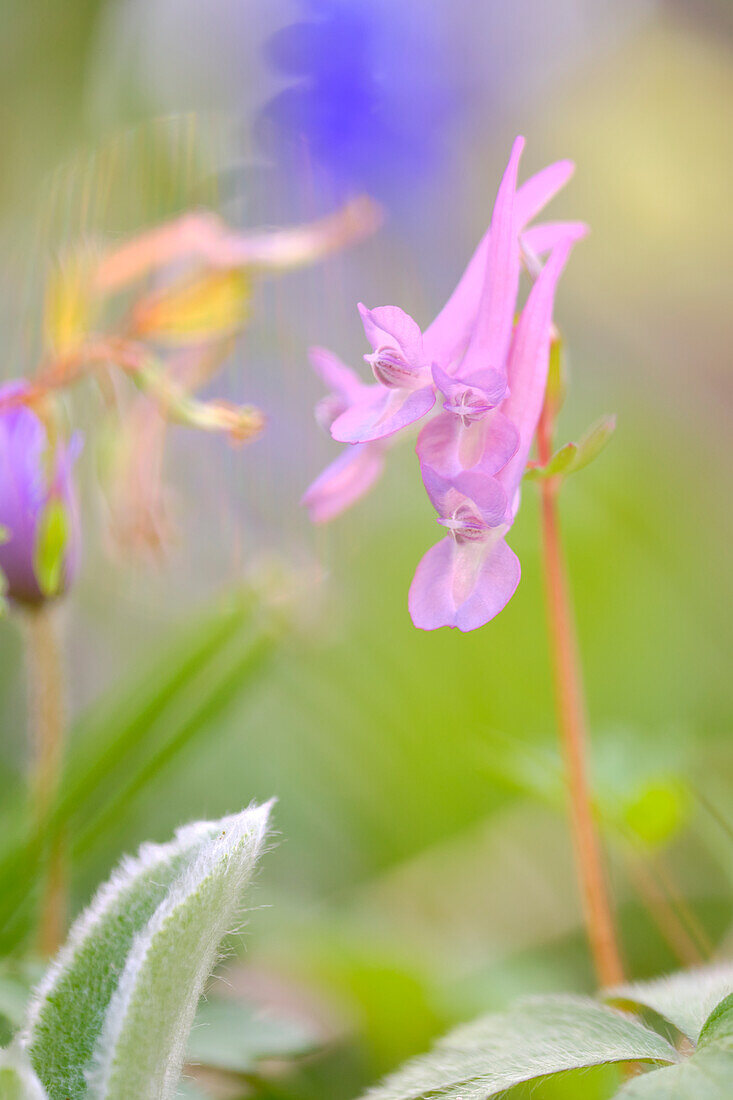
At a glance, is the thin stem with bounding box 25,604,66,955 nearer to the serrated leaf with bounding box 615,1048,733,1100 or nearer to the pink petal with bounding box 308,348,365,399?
the pink petal with bounding box 308,348,365,399

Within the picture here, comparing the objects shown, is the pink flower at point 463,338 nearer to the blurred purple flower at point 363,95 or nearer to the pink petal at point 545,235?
the pink petal at point 545,235

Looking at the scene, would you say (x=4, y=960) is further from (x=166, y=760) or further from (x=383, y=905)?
(x=383, y=905)

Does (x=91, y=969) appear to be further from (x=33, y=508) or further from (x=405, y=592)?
(x=405, y=592)

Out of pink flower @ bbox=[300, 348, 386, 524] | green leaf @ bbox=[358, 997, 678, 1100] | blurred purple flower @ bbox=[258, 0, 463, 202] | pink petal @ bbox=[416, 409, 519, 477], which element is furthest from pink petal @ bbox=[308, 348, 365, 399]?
blurred purple flower @ bbox=[258, 0, 463, 202]

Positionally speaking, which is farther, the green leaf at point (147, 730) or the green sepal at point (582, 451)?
the green leaf at point (147, 730)

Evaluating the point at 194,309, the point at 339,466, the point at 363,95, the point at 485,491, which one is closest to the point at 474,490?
the point at 485,491

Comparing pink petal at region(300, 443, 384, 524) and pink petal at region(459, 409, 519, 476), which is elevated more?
pink petal at region(300, 443, 384, 524)


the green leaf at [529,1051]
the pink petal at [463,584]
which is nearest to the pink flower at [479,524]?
the pink petal at [463,584]
